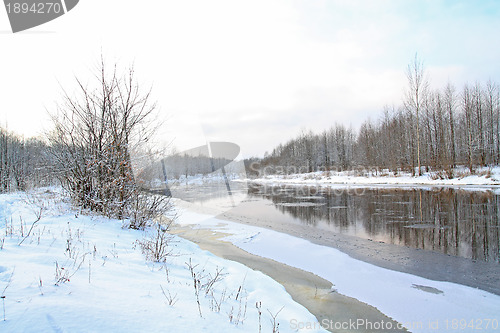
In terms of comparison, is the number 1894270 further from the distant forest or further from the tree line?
the distant forest

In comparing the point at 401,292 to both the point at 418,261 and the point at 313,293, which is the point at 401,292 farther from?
the point at 418,261

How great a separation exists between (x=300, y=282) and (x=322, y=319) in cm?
144

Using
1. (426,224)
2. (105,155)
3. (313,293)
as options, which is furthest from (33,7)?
(426,224)

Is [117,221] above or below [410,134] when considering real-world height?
below

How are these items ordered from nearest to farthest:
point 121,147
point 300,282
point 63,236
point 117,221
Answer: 1. point 63,236
2. point 300,282
3. point 117,221
4. point 121,147

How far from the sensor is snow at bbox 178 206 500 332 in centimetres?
396

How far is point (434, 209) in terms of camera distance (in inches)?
499

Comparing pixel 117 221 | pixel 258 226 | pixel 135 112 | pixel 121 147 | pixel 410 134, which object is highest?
pixel 410 134

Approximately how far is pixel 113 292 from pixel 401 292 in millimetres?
4930

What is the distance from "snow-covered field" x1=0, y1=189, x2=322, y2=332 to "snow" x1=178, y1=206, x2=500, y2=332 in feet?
4.90

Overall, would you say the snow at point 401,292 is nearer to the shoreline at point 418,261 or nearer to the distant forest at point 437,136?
the shoreline at point 418,261

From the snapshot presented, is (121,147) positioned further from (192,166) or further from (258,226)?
(192,166)

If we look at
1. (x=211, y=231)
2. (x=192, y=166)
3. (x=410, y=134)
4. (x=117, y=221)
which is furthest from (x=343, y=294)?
(x=192, y=166)

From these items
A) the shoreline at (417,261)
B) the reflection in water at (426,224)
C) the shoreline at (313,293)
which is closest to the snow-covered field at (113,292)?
the shoreline at (313,293)
